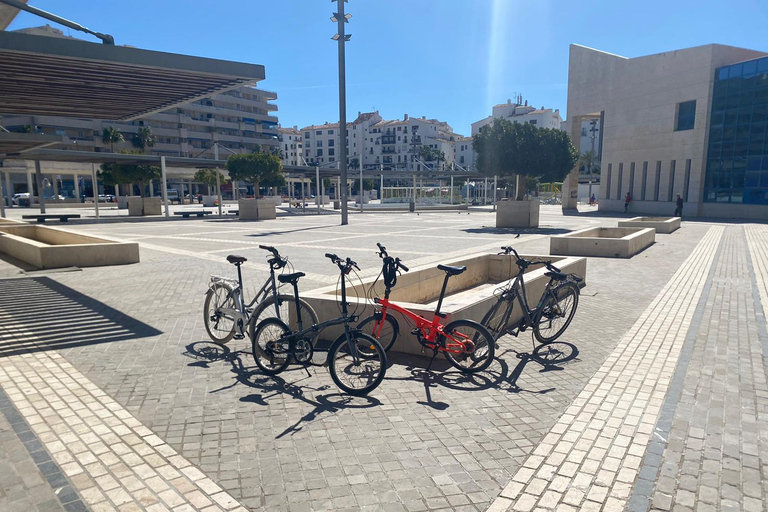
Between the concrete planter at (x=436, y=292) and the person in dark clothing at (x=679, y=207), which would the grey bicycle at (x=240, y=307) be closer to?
the concrete planter at (x=436, y=292)

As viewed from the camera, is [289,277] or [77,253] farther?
[77,253]

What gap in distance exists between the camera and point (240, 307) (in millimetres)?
5617

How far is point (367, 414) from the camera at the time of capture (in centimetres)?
410

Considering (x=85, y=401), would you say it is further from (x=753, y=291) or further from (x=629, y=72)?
(x=629, y=72)

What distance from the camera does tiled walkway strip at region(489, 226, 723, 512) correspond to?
9.86ft

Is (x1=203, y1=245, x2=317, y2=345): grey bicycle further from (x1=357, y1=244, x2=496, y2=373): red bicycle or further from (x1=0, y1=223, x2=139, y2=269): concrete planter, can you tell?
(x1=0, y1=223, x2=139, y2=269): concrete planter

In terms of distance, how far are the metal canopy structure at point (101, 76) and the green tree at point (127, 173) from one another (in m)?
22.4

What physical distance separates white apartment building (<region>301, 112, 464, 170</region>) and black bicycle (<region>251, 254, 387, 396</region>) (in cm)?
10941

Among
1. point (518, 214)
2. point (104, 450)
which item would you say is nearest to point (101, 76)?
point (104, 450)

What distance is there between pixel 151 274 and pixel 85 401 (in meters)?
6.71

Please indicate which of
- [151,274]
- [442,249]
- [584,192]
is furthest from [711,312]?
[584,192]

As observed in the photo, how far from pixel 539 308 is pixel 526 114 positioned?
110 meters

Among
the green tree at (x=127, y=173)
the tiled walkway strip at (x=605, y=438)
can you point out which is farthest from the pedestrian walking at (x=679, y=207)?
the green tree at (x=127, y=173)

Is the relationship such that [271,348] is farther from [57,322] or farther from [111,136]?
[111,136]
